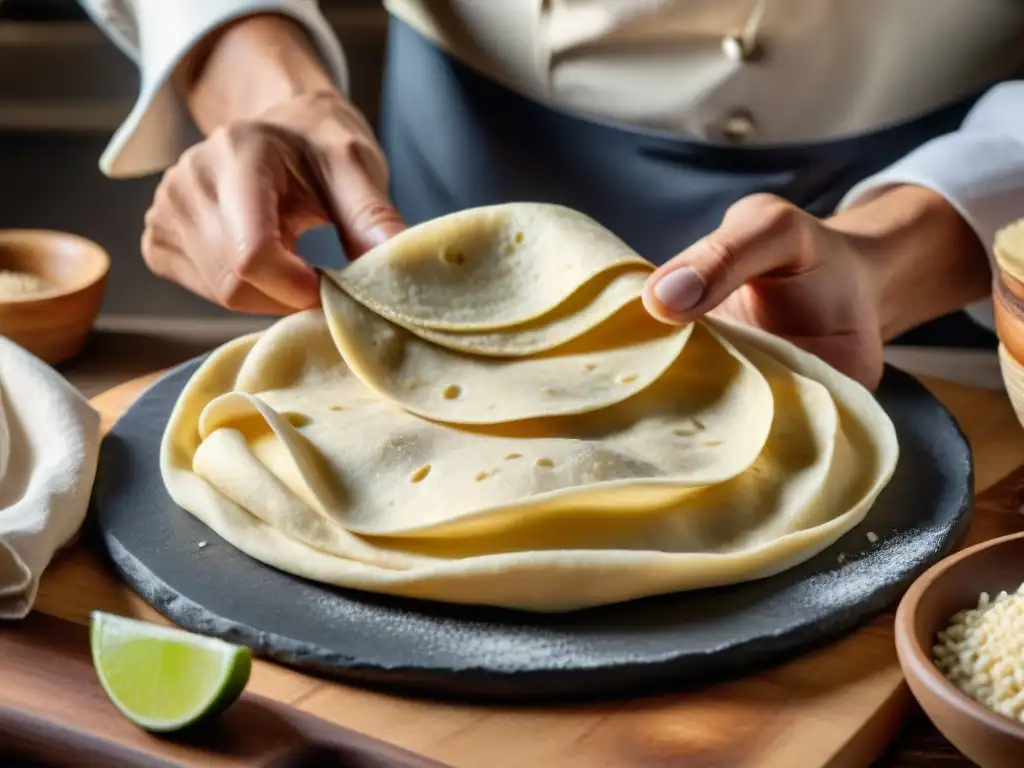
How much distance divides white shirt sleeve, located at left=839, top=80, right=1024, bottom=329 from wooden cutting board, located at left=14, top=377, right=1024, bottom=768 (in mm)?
699

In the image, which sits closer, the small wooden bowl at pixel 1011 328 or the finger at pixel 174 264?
the small wooden bowl at pixel 1011 328

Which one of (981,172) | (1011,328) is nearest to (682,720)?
(1011,328)

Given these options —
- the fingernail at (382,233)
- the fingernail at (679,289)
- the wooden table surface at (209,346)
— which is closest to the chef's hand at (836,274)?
the fingernail at (679,289)

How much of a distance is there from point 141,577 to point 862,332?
777 mm

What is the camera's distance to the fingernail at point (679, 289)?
1.11 meters

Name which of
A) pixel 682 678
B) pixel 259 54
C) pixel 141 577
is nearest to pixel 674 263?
pixel 682 678

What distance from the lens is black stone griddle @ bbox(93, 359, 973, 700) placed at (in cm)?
86

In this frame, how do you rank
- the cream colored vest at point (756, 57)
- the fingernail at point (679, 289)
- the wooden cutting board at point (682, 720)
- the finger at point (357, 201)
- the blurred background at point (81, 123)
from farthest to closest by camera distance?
1. the blurred background at point (81, 123)
2. the cream colored vest at point (756, 57)
3. the finger at point (357, 201)
4. the fingernail at point (679, 289)
5. the wooden cutting board at point (682, 720)

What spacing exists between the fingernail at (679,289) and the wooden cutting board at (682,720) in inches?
12.6

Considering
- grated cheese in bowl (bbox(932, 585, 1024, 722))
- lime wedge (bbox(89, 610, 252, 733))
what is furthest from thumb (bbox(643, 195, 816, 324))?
lime wedge (bbox(89, 610, 252, 733))

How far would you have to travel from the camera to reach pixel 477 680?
0.85m

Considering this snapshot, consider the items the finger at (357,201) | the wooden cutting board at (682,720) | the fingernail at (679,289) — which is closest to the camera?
the wooden cutting board at (682,720)

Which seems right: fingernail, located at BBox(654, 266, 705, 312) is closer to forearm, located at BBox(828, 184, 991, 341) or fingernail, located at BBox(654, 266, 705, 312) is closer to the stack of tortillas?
the stack of tortillas

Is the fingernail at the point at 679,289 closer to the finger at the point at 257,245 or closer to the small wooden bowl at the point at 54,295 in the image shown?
the finger at the point at 257,245
